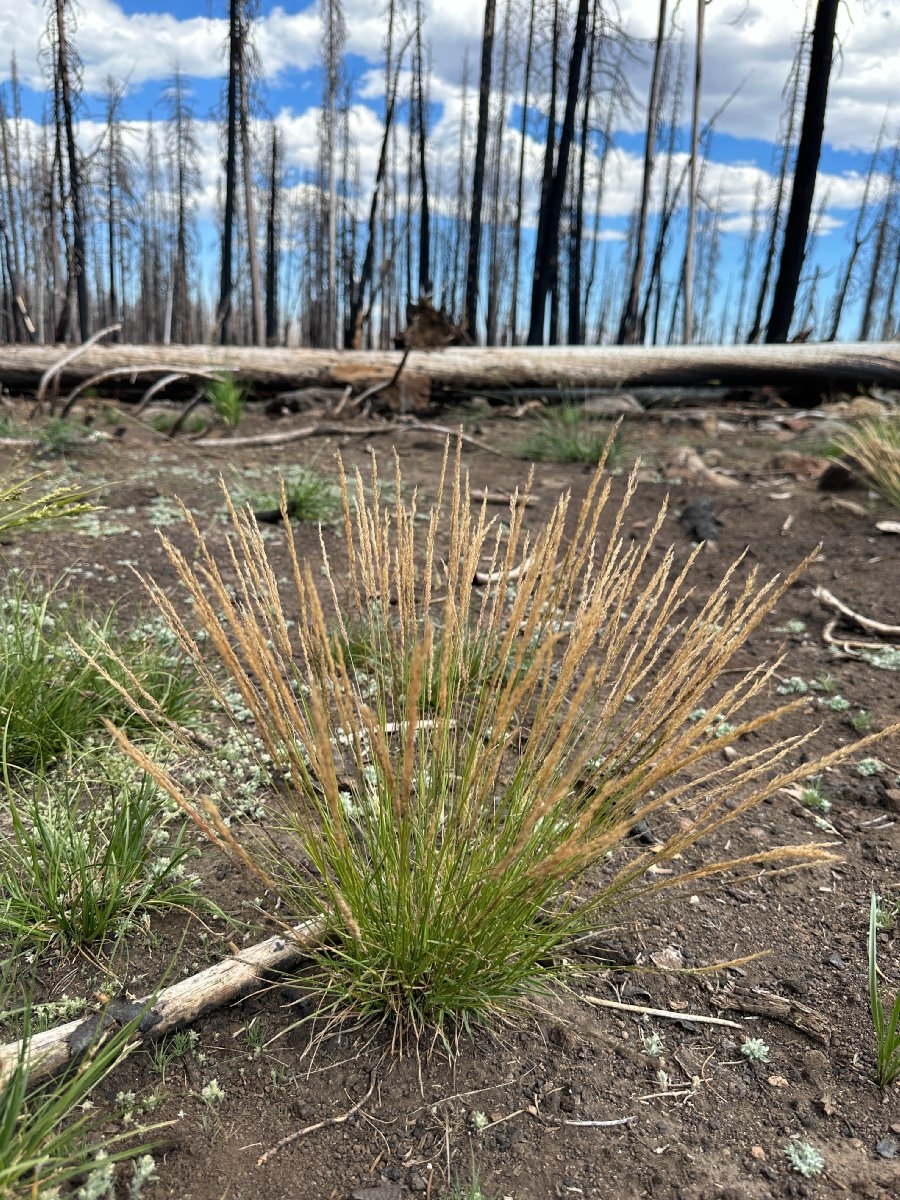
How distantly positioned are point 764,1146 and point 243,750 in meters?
1.77

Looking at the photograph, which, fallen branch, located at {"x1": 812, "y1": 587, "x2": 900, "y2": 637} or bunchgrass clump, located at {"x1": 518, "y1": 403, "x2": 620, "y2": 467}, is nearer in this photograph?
fallen branch, located at {"x1": 812, "y1": 587, "x2": 900, "y2": 637}

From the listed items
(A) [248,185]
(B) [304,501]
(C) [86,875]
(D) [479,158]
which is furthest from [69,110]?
(C) [86,875]

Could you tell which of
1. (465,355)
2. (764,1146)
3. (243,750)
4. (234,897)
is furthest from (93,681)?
(465,355)

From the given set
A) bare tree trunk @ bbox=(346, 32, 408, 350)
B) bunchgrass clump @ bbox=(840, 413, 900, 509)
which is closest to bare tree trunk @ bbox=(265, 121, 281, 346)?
bare tree trunk @ bbox=(346, 32, 408, 350)

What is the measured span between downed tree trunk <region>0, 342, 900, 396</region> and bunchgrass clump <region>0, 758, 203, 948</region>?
718cm

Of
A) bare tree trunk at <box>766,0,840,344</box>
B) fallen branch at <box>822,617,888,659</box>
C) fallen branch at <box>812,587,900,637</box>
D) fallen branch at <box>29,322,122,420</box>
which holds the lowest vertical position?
fallen branch at <box>822,617,888,659</box>

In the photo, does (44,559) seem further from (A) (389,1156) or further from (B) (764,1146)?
(B) (764,1146)

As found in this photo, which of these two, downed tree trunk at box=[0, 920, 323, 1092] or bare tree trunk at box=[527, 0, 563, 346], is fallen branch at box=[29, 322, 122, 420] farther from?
bare tree trunk at box=[527, 0, 563, 346]

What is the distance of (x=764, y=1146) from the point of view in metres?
1.51

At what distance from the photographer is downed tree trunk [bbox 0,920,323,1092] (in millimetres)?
1472

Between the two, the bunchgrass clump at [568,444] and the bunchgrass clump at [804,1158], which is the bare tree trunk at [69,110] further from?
the bunchgrass clump at [804,1158]

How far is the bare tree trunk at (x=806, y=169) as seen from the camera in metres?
10.9

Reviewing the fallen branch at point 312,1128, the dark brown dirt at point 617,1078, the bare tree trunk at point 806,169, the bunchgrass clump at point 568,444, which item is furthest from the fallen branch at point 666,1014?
the bare tree trunk at point 806,169

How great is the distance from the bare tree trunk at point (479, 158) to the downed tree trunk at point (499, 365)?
6353 mm
